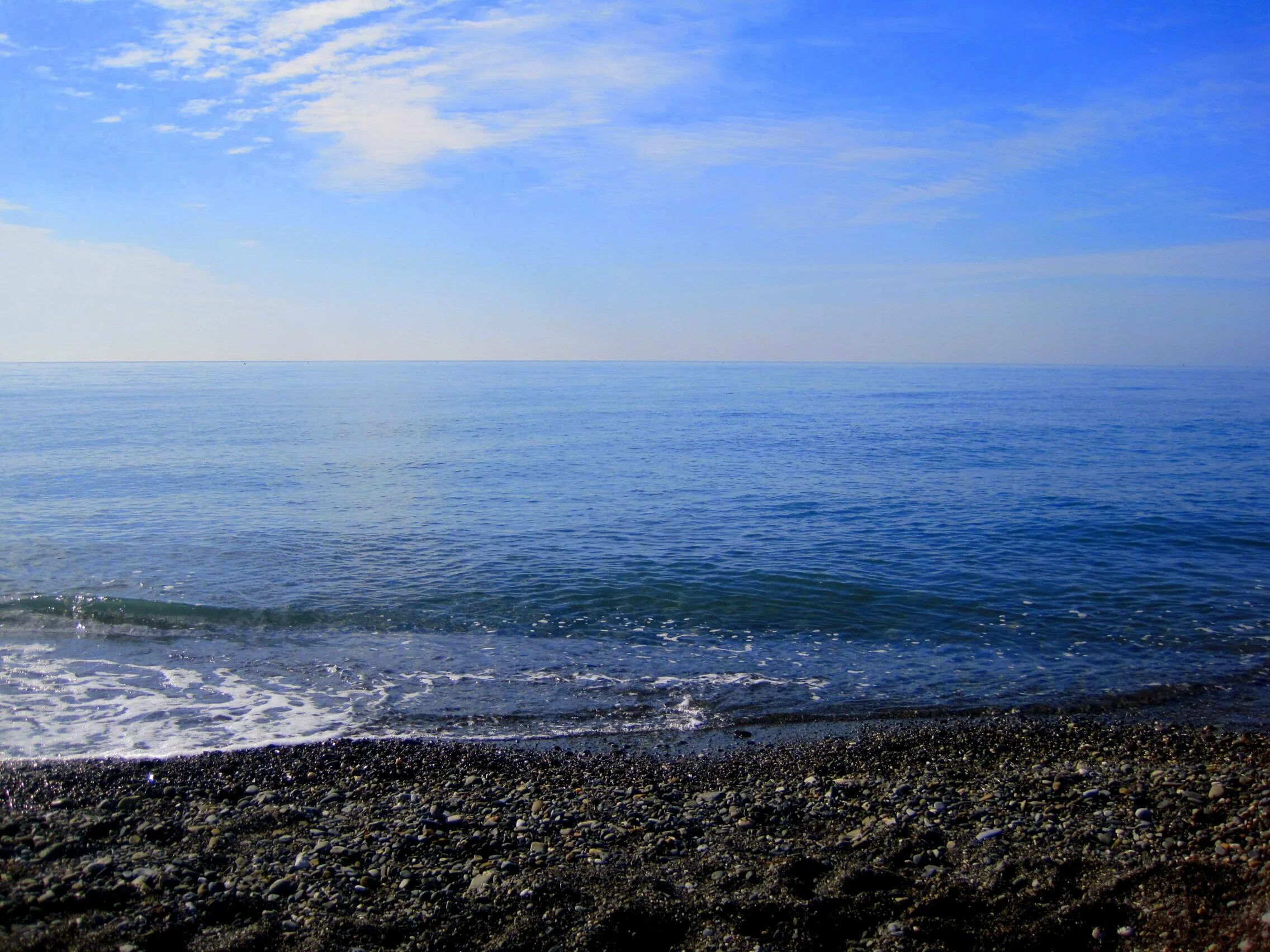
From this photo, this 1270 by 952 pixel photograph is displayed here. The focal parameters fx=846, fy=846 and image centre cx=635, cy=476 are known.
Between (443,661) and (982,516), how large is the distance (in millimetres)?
24010

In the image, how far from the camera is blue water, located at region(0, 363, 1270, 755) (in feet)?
53.6

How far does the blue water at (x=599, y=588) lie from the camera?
16344 mm

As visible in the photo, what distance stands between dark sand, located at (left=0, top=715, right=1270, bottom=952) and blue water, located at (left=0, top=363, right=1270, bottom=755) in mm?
2464

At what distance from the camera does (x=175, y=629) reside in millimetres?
20812

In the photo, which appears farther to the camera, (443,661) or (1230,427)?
(1230,427)

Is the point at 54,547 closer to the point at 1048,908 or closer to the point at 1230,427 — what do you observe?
the point at 1048,908

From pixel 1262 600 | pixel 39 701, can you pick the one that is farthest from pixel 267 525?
pixel 1262 600

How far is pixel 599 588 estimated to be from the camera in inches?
947

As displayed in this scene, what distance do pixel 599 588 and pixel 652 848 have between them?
14323 millimetres

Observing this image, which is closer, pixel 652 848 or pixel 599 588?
pixel 652 848

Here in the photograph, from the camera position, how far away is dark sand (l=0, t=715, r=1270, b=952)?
800cm

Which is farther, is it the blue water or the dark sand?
the blue water

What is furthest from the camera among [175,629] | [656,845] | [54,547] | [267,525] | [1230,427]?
[1230,427]

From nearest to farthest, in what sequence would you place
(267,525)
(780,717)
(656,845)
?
(656,845), (780,717), (267,525)
